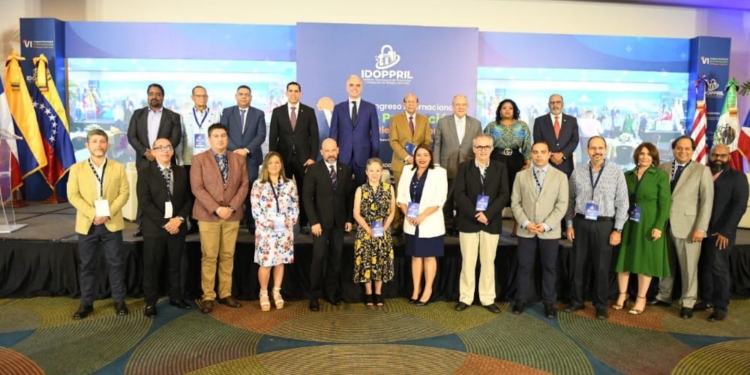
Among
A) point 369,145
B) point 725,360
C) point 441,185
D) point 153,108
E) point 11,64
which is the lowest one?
point 725,360

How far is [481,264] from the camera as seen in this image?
13.1 feet

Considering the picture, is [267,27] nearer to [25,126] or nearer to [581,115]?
[25,126]

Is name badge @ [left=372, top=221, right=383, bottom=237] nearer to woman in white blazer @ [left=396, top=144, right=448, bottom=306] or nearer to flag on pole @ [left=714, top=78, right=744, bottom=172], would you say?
woman in white blazer @ [left=396, top=144, right=448, bottom=306]

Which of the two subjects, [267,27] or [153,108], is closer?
[153,108]

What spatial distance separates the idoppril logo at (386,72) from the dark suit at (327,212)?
278 centimetres

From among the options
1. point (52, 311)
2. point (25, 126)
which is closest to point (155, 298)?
point (52, 311)

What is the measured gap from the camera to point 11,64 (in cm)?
612

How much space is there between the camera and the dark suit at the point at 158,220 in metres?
3.63

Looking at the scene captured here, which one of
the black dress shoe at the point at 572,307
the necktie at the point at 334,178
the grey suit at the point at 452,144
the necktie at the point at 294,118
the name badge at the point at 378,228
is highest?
the necktie at the point at 294,118

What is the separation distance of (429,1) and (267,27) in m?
2.38

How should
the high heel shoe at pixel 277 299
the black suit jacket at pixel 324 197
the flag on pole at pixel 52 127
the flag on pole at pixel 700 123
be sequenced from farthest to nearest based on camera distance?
the flag on pole at pixel 700 123, the flag on pole at pixel 52 127, the high heel shoe at pixel 277 299, the black suit jacket at pixel 324 197

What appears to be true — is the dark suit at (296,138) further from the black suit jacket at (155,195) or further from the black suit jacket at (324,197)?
the black suit jacket at (155,195)

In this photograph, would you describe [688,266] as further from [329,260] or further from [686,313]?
[329,260]

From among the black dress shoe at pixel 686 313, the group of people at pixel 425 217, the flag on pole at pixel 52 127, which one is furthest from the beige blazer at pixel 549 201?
the flag on pole at pixel 52 127
